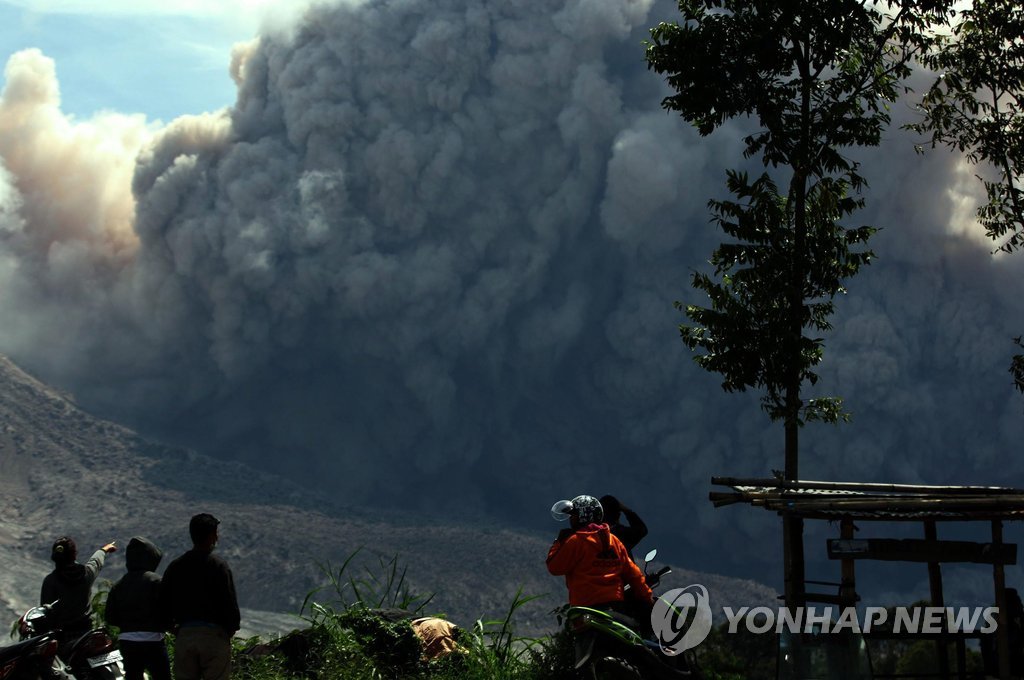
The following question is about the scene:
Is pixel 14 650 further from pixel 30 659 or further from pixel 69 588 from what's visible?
pixel 69 588

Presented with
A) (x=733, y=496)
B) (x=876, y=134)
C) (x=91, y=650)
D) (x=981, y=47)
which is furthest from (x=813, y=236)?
(x=91, y=650)

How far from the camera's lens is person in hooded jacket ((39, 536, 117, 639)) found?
12641mm

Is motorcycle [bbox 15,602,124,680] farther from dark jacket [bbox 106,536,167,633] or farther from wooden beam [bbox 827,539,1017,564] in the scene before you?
wooden beam [bbox 827,539,1017,564]

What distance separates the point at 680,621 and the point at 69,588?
21.9ft

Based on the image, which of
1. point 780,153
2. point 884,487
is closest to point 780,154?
point 780,153

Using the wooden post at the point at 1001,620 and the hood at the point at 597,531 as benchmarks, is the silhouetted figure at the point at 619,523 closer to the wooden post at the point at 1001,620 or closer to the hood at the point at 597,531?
the hood at the point at 597,531

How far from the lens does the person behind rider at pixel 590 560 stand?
10.9 m

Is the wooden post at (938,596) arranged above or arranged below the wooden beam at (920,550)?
below

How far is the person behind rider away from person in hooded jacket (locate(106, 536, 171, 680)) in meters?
4.11

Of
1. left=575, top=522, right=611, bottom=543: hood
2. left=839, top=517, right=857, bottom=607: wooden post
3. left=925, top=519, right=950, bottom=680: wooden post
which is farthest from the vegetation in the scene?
left=839, top=517, right=857, bottom=607: wooden post

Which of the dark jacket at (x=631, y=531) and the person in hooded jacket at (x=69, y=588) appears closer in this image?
the person in hooded jacket at (x=69, y=588)

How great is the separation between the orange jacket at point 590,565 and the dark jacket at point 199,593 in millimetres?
3044

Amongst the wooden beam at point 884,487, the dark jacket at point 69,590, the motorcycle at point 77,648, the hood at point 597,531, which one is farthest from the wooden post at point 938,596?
the dark jacket at point 69,590

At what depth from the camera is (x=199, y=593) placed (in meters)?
10.5
